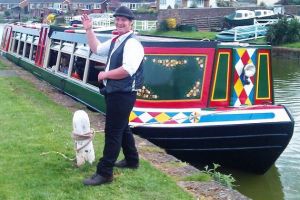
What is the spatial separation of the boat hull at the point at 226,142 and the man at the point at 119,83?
7.38 feet

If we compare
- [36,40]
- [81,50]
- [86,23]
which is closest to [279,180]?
[86,23]

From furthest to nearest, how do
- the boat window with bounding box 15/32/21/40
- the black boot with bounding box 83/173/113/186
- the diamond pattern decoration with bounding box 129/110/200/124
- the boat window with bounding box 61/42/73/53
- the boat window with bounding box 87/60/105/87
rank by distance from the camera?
the boat window with bounding box 15/32/21/40
the boat window with bounding box 61/42/73/53
the boat window with bounding box 87/60/105/87
the diamond pattern decoration with bounding box 129/110/200/124
the black boot with bounding box 83/173/113/186

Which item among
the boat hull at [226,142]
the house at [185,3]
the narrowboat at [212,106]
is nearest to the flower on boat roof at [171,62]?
the narrowboat at [212,106]

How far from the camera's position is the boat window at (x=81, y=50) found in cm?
966

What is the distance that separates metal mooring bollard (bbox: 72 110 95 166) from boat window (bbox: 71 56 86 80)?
470 cm

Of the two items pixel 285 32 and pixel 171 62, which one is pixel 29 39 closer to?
pixel 171 62

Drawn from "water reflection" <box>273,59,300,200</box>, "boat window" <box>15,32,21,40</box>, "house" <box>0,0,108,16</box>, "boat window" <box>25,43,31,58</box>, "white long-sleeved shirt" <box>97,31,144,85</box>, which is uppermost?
"house" <box>0,0,108,16</box>

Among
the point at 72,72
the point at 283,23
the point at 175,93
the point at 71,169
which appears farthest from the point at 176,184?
the point at 283,23

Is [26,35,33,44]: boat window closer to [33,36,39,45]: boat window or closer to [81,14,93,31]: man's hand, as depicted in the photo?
[33,36,39,45]: boat window

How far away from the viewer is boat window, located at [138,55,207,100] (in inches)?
284

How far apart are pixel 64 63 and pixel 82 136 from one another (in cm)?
641

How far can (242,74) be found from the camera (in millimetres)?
7422

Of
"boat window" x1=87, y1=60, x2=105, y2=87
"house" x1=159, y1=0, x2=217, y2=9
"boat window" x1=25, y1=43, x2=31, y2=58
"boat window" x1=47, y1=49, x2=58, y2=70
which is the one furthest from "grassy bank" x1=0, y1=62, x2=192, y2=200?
"house" x1=159, y1=0, x2=217, y2=9

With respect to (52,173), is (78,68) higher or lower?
higher
